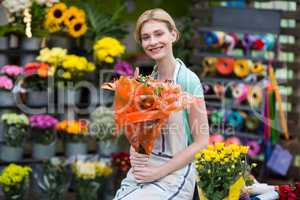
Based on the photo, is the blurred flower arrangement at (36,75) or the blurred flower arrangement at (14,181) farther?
the blurred flower arrangement at (36,75)

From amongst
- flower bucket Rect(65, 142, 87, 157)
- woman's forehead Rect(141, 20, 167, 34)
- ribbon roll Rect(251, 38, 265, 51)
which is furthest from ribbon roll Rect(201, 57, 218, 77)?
woman's forehead Rect(141, 20, 167, 34)

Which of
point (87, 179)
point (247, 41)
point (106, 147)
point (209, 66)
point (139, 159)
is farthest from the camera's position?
point (209, 66)

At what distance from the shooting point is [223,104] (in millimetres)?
6496

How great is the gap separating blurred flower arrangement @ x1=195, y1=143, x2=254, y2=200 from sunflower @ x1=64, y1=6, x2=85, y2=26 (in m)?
3.14

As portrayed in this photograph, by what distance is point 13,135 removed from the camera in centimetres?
546

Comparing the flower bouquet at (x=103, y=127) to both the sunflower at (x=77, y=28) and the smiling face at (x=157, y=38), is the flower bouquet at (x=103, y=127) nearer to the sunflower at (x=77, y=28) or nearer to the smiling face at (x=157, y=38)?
the sunflower at (x=77, y=28)

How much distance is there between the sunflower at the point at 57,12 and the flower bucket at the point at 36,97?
2.14ft

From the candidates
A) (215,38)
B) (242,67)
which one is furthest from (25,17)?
(242,67)

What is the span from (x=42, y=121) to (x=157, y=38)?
100 inches

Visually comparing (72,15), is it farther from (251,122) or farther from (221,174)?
(221,174)

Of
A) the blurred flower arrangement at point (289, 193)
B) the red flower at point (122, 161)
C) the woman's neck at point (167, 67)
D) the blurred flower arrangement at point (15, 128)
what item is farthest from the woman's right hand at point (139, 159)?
the blurred flower arrangement at point (15, 128)

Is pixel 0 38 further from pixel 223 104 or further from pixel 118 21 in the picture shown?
pixel 223 104

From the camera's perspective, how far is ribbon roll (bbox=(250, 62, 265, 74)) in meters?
6.38

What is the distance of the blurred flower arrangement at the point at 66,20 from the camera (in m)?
5.68
